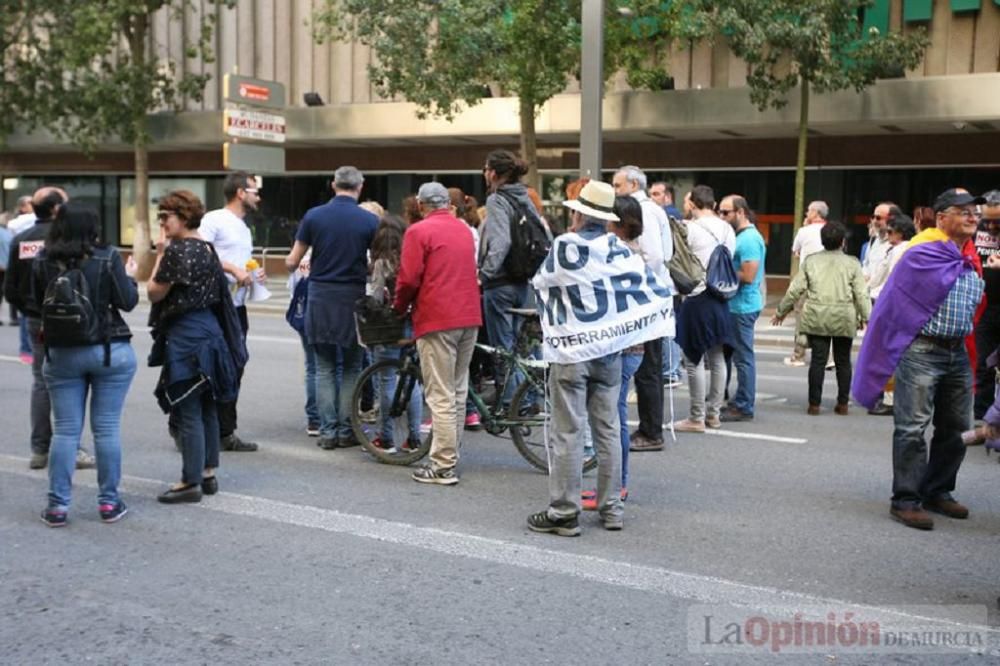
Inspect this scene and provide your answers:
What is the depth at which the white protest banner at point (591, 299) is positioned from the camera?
5953mm

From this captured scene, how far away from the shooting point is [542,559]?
5.66 m

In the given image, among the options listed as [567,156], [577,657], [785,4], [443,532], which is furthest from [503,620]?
[567,156]

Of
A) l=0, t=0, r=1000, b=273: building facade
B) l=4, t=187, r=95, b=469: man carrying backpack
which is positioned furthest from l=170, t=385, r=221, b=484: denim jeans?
l=0, t=0, r=1000, b=273: building facade

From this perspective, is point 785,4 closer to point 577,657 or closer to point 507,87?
point 507,87

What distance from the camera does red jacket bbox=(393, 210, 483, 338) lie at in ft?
23.1

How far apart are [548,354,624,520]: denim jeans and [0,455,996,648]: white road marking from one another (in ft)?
1.20

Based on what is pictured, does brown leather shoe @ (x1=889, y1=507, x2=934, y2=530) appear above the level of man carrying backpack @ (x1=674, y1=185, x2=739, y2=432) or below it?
below

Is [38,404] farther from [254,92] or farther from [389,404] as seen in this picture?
[254,92]

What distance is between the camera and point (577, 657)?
4379 millimetres

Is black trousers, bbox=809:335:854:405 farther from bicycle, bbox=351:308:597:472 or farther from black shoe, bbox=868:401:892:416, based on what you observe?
bicycle, bbox=351:308:597:472

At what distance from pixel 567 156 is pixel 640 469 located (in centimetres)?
2201

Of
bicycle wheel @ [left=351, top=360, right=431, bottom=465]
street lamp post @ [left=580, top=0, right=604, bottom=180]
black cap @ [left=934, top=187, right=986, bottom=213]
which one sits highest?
street lamp post @ [left=580, top=0, right=604, bottom=180]

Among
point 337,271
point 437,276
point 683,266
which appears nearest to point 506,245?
point 437,276

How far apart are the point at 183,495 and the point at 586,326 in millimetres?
2634
